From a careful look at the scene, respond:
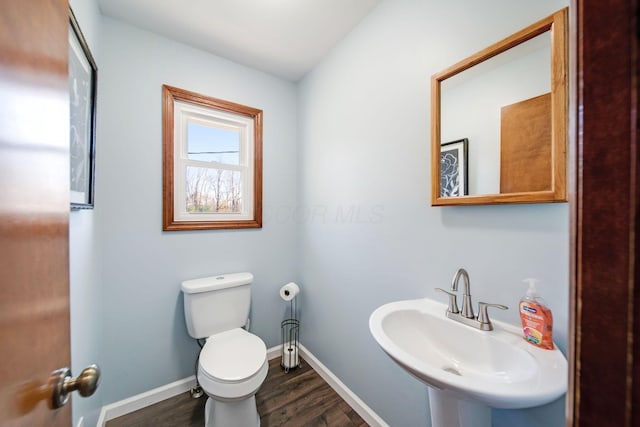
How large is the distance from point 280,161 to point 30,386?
189 centimetres

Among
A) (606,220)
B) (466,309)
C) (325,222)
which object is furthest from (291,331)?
(606,220)

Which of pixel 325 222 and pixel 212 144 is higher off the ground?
pixel 212 144

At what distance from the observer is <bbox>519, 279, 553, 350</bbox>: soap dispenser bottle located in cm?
76

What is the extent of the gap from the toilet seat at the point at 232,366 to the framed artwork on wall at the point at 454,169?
1304mm

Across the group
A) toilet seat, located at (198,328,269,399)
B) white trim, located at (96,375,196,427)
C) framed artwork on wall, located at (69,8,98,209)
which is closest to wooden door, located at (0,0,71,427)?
framed artwork on wall, located at (69,8,98,209)

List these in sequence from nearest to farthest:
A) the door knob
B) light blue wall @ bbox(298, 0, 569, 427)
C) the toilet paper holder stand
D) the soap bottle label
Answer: the door knob
the soap bottle label
light blue wall @ bbox(298, 0, 569, 427)
the toilet paper holder stand

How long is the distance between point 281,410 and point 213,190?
1579mm

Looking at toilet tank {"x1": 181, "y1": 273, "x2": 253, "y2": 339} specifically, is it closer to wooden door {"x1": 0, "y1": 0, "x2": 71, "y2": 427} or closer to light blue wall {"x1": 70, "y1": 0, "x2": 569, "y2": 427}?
light blue wall {"x1": 70, "y1": 0, "x2": 569, "y2": 427}

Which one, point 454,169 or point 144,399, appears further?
point 144,399

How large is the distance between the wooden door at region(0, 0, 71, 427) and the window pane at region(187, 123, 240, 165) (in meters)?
1.32

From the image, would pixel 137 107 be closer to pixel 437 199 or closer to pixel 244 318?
pixel 244 318

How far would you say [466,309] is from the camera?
0.96 m

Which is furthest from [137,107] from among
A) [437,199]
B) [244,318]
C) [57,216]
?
[437,199]

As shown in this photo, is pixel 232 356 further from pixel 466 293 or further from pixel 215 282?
pixel 466 293
